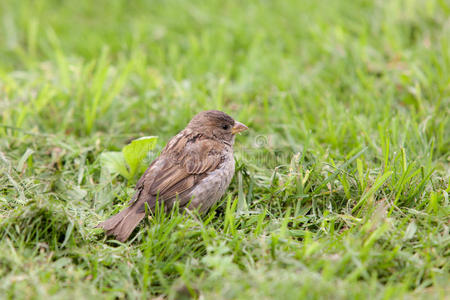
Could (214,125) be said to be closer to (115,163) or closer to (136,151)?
(136,151)

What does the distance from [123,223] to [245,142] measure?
1.90 metres

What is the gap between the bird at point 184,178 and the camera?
3.62 meters

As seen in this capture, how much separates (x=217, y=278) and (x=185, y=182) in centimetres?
116

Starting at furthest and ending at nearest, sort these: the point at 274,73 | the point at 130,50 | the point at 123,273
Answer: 1. the point at 130,50
2. the point at 274,73
3. the point at 123,273

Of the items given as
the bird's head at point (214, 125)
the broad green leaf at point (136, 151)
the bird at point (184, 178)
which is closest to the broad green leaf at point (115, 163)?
the broad green leaf at point (136, 151)

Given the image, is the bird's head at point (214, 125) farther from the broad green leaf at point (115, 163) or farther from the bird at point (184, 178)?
the broad green leaf at point (115, 163)

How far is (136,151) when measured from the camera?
422 cm

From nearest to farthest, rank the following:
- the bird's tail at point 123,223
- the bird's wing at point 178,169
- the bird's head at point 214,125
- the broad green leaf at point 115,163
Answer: the bird's tail at point 123,223 < the bird's wing at point 178,169 < the broad green leaf at point 115,163 < the bird's head at point 214,125

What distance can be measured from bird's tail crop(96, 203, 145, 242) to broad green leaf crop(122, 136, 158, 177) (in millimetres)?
678

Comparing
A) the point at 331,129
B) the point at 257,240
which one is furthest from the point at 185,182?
the point at 331,129

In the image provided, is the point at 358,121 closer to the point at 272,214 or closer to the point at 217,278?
the point at 272,214

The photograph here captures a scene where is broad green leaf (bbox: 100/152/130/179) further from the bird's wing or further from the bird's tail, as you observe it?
the bird's tail

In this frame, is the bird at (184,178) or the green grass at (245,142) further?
the bird at (184,178)

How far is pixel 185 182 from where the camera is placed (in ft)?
13.0
